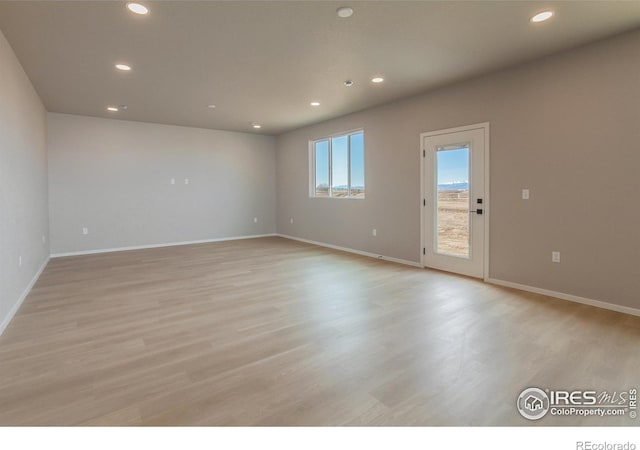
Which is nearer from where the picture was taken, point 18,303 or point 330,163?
point 18,303

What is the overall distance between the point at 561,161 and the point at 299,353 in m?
3.38

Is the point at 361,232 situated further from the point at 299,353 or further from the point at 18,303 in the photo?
the point at 18,303

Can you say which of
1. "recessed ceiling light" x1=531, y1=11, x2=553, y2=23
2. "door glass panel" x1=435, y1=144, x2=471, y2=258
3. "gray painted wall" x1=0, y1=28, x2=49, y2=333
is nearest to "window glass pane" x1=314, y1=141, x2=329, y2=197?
"door glass panel" x1=435, y1=144, x2=471, y2=258

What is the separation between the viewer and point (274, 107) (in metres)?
5.93

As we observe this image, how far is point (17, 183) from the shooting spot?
3.64m

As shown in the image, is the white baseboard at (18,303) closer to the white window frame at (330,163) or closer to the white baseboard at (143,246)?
the white baseboard at (143,246)

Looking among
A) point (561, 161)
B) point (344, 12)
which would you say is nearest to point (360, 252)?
point (561, 161)

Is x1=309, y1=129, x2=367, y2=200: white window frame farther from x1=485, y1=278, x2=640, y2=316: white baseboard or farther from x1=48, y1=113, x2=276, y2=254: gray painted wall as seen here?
x1=485, y1=278, x2=640, y2=316: white baseboard

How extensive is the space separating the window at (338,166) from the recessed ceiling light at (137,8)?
425cm

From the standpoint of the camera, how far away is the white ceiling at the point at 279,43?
9.11 feet

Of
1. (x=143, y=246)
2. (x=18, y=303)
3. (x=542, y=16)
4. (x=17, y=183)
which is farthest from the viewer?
(x=143, y=246)

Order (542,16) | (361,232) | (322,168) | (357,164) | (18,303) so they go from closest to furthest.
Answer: (542,16) → (18,303) → (361,232) → (357,164) → (322,168)
